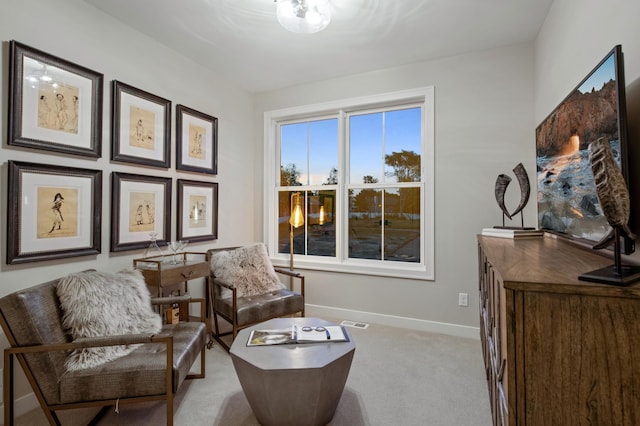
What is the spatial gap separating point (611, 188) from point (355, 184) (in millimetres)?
3055

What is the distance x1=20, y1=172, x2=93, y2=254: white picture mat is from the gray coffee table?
1.48 m

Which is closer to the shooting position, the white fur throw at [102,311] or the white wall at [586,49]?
the white wall at [586,49]

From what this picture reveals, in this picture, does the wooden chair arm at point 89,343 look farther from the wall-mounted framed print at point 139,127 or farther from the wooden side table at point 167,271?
the wall-mounted framed print at point 139,127

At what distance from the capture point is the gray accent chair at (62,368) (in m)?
1.64

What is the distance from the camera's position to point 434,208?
3412 millimetres

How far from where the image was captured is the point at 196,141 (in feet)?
11.4

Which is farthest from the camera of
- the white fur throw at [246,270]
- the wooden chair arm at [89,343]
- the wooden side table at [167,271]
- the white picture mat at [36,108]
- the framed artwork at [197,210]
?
the framed artwork at [197,210]

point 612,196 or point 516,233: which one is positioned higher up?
point 612,196

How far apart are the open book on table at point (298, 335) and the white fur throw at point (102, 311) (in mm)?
679

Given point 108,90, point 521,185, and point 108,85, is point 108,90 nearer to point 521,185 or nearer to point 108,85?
point 108,85

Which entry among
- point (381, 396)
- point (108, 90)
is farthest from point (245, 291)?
point (108, 90)

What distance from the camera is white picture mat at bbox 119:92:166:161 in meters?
2.71

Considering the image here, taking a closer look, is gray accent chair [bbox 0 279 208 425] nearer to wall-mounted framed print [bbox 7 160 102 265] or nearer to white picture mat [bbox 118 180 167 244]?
wall-mounted framed print [bbox 7 160 102 265]

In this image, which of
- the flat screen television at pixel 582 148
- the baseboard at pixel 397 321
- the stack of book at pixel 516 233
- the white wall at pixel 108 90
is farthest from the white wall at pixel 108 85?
the flat screen television at pixel 582 148
